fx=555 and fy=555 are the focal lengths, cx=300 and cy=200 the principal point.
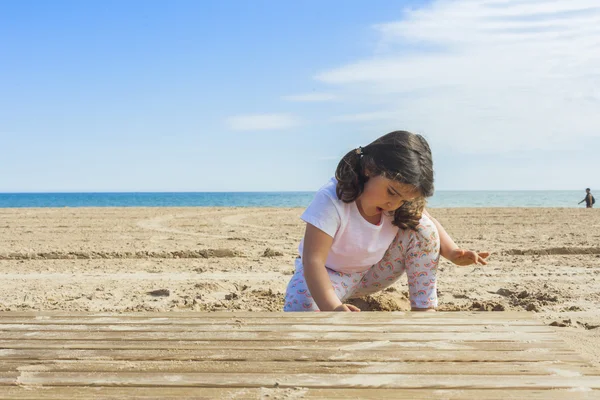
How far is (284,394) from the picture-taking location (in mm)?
1575

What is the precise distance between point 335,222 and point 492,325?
3.19ft

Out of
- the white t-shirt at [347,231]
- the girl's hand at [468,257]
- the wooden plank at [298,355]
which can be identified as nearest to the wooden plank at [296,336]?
the wooden plank at [298,355]

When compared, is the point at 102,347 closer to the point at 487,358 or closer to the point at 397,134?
the point at 487,358

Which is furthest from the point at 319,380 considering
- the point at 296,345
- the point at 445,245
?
the point at 445,245

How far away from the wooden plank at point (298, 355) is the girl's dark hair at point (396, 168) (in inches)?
43.3

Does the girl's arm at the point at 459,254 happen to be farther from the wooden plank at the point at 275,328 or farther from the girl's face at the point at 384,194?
the wooden plank at the point at 275,328

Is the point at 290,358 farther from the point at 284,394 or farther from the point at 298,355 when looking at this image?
the point at 284,394

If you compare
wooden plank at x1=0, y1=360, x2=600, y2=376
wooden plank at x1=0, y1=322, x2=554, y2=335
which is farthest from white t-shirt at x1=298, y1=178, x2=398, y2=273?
wooden plank at x1=0, y1=360, x2=600, y2=376

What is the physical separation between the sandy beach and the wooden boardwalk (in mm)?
1439

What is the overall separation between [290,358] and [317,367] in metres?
0.12

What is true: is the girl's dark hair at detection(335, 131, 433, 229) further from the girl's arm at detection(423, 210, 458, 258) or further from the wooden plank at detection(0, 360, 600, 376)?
the wooden plank at detection(0, 360, 600, 376)

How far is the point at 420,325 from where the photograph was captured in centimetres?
225

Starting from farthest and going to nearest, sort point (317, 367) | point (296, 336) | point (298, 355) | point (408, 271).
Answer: point (408, 271), point (296, 336), point (298, 355), point (317, 367)

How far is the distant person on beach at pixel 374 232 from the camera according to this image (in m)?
2.84
